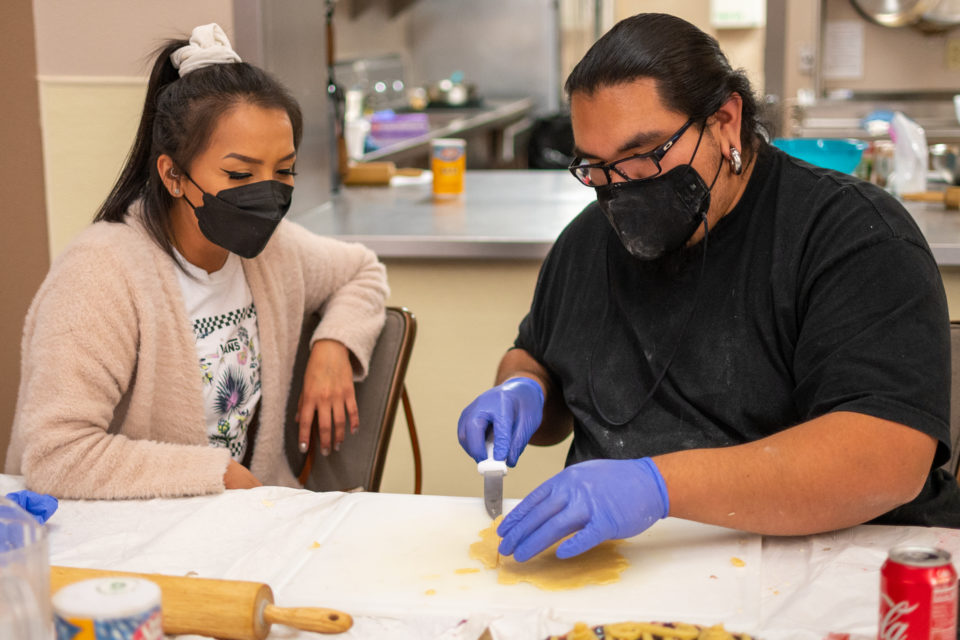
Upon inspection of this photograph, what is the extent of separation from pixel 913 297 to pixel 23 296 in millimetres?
1900

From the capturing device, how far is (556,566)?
1.10 m

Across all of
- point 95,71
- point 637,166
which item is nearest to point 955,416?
point 637,166

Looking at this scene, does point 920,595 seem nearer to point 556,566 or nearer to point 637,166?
point 556,566

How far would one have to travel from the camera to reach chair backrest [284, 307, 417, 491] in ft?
5.48

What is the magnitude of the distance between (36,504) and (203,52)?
0.74 metres

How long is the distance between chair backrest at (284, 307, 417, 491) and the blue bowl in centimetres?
120

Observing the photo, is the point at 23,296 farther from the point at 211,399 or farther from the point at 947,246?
the point at 947,246

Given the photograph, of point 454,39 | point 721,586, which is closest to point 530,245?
point 721,586

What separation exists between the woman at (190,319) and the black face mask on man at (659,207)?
1.71ft

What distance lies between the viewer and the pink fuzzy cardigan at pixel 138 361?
4.22ft

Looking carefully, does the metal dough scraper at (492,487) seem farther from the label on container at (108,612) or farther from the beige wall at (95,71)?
the beige wall at (95,71)

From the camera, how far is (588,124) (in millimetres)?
1342

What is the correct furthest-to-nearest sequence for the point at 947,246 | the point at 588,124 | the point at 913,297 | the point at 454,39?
the point at 454,39 < the point at 947,246 < the point at 588,124 < the point at 913,297

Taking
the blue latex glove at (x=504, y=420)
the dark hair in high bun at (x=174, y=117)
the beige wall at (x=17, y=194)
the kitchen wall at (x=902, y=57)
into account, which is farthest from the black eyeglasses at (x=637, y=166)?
the kitchen wall at (x=902, y=57)
